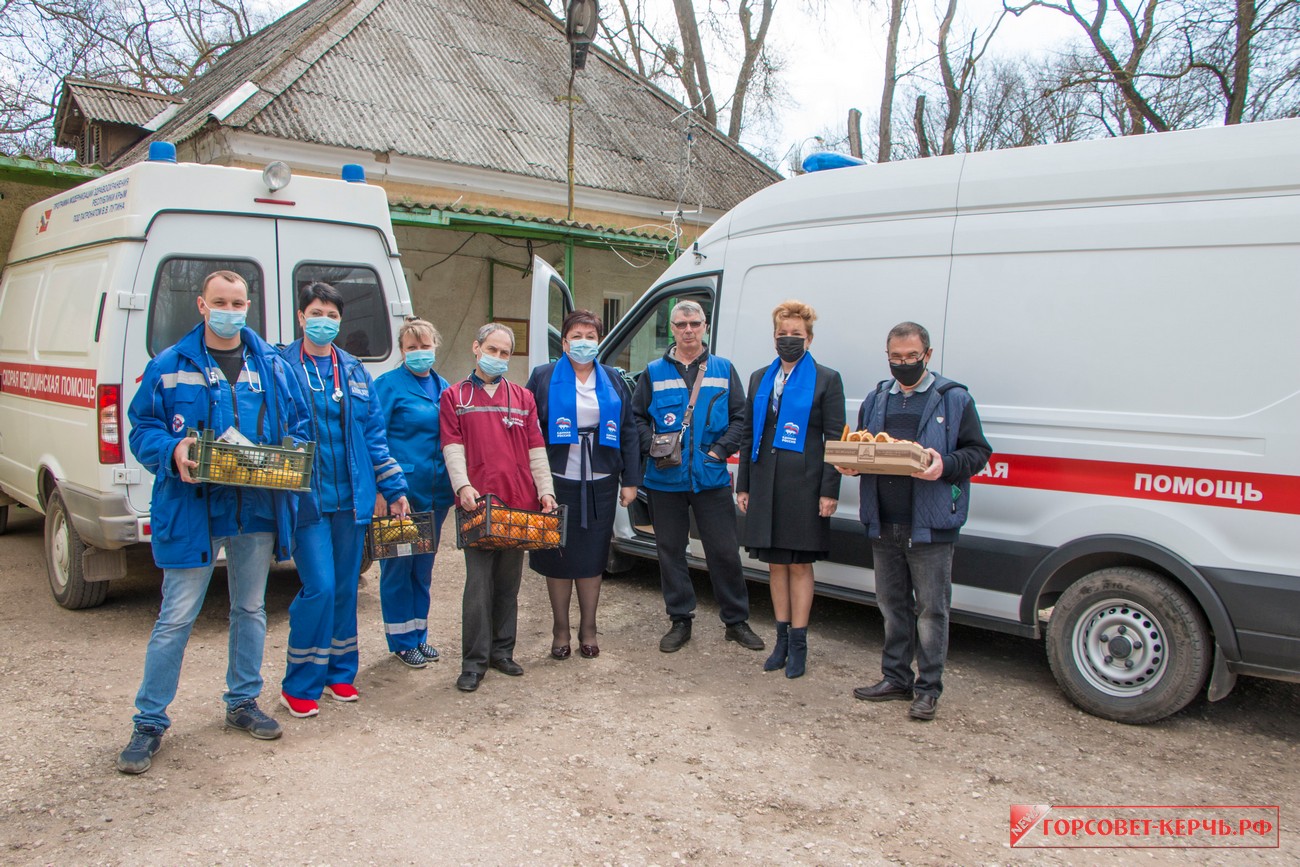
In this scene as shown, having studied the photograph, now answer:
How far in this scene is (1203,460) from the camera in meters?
3.98

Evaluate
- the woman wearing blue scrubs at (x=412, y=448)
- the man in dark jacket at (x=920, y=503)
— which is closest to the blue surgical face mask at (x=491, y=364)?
the woman wearing blue scrubs at (x=412, y=448)

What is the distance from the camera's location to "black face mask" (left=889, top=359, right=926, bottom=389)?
13.9 ft

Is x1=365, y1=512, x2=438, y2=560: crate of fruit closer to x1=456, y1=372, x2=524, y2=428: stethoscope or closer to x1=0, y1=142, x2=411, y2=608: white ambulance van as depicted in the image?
x1=456, y1=372, x2=524, y2=428: stethoscope

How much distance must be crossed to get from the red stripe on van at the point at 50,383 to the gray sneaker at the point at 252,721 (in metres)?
2.07

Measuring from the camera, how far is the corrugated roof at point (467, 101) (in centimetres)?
1403

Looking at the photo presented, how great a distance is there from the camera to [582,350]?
4.83 metres

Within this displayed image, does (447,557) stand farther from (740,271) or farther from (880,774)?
(880,774)

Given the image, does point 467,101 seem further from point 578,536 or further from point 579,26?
point 578,536

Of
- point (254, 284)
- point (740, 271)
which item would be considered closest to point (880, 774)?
point (740, 271)

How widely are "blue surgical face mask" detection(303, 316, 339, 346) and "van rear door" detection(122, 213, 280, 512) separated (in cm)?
148

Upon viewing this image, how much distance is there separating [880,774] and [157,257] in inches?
171

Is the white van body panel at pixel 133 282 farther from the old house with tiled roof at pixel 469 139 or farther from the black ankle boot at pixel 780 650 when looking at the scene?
the old house with tiled roof at pixel 469 139

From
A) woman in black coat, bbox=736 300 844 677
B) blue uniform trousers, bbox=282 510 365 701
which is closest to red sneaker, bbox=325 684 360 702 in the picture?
blue uniform trousers, bbox=282 510 365 701

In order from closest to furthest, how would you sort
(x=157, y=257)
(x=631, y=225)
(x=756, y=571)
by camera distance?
(x=157, y=257) < (x=756, y=571) < (x=631, y=225)
